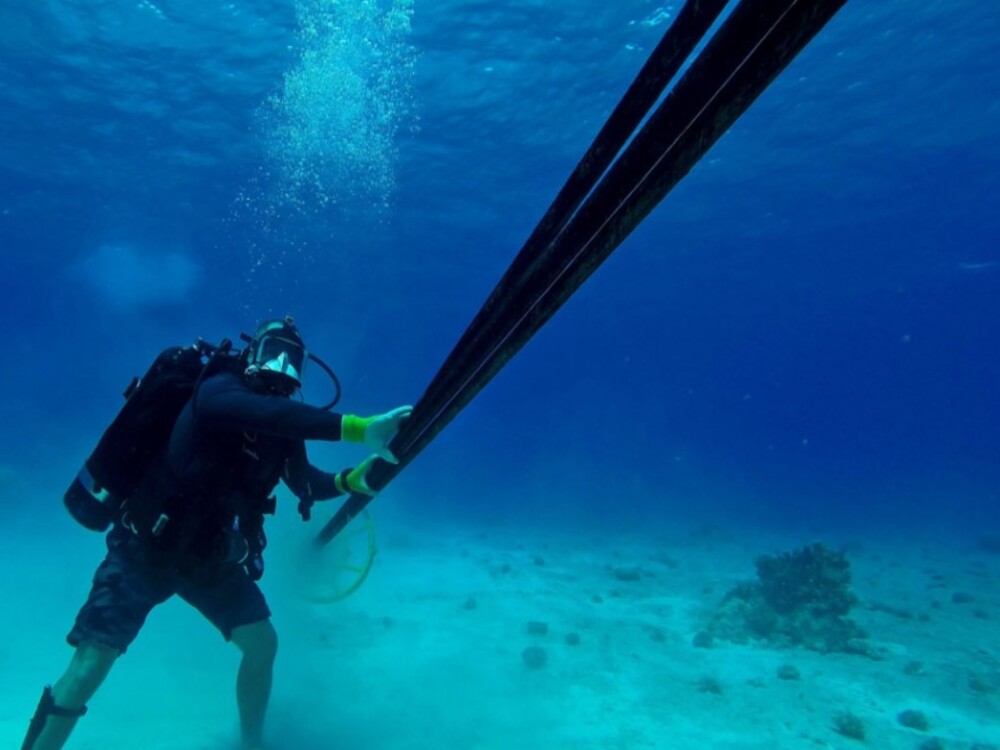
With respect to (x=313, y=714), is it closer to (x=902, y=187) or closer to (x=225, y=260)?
(x=902, y=187)

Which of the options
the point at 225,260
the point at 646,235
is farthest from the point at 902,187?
the point at 225,260

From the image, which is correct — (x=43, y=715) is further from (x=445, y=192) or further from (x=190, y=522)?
(x=445, y=192)

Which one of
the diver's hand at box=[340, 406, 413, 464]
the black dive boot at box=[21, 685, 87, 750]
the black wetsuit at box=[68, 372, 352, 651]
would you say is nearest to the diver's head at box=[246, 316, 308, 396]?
the black wetsuit at box=[68, 372, 352, 651]

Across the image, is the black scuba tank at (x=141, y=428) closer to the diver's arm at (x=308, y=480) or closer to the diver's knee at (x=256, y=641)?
the diver's arm at (x=308, y=480)

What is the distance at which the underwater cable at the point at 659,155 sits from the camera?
1.24 metres

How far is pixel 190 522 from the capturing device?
4.23 meters

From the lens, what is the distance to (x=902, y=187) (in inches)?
1172

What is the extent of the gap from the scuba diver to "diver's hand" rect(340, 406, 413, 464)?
0.66 meters

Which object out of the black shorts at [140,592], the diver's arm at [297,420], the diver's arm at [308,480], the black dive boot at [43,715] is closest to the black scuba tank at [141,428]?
the black shorts at [140,592]

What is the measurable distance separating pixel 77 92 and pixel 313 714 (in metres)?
23.3

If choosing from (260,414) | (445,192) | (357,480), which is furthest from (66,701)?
(445,192)

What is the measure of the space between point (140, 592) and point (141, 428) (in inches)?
48.8

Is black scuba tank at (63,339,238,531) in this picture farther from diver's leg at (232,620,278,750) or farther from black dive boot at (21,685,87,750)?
diver's leg at (232,620,278,750)

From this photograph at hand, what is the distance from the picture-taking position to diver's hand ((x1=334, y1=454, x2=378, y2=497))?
4.23 m
